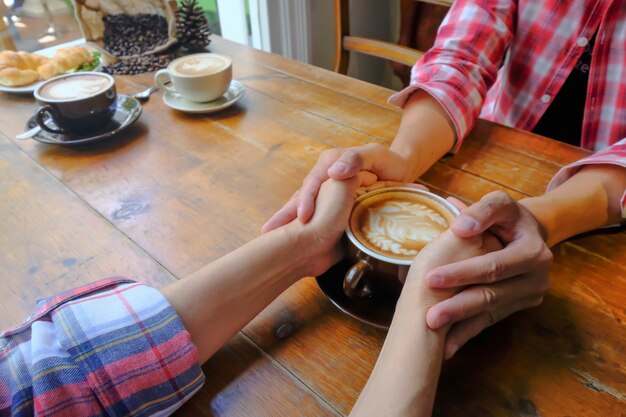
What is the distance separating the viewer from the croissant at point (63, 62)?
1132 mm

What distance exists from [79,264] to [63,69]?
0.71 metres

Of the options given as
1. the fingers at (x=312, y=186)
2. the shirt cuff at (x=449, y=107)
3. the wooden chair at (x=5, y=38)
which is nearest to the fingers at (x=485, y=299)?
the fingers at (x=312, y=186)

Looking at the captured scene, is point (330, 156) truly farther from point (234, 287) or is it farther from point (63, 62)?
point (63, 62)

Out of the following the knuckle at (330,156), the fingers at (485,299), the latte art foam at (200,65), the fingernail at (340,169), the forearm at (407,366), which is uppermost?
the fingernail at (340,169)

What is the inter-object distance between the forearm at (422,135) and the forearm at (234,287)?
0.29 m

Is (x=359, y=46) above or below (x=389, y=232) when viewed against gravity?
below

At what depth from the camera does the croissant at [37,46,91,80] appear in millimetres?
1132

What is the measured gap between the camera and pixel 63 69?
1146 mm

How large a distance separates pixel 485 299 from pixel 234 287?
300mm

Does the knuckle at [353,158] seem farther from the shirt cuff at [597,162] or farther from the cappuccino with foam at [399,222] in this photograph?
the shirt cuff at [597,162]

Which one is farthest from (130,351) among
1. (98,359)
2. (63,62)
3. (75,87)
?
(63,62)

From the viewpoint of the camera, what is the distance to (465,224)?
56 cm

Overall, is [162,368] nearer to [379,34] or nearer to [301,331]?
[301,331]

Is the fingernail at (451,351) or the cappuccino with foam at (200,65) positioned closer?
the fingernail at (451,351)
